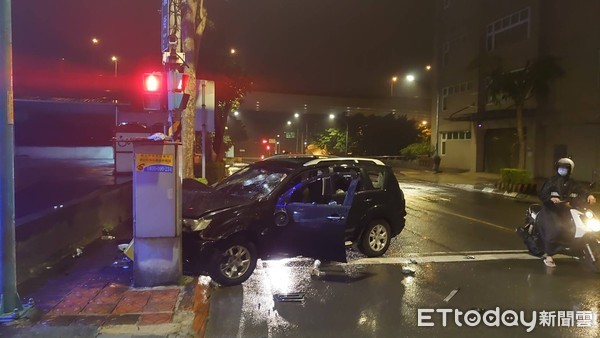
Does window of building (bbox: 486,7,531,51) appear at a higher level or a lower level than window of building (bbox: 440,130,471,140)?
higher

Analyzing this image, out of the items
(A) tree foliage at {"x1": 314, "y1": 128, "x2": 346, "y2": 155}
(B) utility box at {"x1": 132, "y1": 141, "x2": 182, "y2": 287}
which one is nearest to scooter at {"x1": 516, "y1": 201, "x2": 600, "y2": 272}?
(B) utility box at {"x1": 132, "y1": 141, "x2": 182, "y2": 287}

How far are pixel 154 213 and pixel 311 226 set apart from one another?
2239mm

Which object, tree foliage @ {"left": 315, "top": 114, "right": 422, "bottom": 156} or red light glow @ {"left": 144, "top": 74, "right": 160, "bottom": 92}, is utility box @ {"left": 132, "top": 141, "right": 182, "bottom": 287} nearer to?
red light glow @ {"left": 144, "top": 74, "right": 160, "bottom": 92}

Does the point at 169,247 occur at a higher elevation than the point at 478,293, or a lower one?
higher

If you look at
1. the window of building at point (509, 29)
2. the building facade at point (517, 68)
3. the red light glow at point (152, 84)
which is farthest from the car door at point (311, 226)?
the window of building at point (509, 29)

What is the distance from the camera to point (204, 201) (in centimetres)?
691

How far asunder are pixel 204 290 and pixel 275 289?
38.1 inches

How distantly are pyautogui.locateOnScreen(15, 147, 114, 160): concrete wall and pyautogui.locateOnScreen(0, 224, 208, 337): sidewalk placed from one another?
2923cm

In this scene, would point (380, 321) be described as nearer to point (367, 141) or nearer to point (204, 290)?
point (204, 290)

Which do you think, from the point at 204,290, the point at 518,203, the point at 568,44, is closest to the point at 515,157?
the point at 568,44

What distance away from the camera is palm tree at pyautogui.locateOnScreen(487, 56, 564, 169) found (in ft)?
85.9

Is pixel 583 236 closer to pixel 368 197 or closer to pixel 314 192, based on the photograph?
pixel 368 197

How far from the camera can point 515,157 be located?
31.4m

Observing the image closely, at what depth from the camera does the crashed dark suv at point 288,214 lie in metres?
6.38
